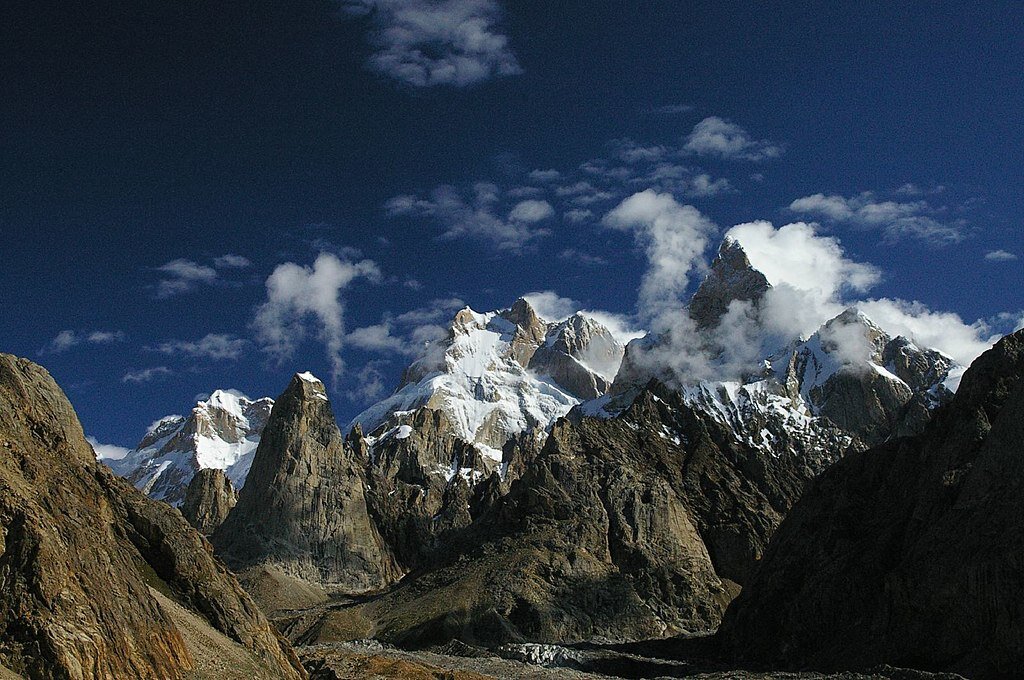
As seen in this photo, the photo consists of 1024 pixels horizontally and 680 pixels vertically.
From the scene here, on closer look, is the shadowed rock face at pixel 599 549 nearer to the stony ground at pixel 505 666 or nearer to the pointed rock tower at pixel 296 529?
the stony ground at pixel 505 666

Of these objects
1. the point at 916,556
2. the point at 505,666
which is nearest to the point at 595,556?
the point at 505,666

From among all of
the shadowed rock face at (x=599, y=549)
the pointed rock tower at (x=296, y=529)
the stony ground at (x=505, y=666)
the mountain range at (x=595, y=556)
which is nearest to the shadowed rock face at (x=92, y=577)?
the mountain range at (x=595, y=556)

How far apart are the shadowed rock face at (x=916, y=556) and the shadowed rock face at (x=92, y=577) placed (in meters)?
51.8

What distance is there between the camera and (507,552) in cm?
13575

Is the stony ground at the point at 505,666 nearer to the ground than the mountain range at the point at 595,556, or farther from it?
nearer to the ground

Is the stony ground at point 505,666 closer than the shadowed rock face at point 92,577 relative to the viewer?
No

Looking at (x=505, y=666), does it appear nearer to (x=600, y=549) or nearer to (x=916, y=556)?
(x=916, y=556)

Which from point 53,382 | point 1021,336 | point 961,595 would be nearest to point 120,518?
point 53,382

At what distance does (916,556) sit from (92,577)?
72.9 meters

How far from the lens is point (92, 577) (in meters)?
28.6

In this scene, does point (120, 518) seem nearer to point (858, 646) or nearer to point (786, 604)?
point (858, 646)

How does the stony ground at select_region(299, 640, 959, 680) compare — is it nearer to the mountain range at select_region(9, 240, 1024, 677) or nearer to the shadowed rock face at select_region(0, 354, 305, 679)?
the mountain range at select_region(9, 240, 1024, 677)

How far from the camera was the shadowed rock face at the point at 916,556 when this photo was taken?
68375mm

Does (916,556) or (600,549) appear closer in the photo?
(916,556)
